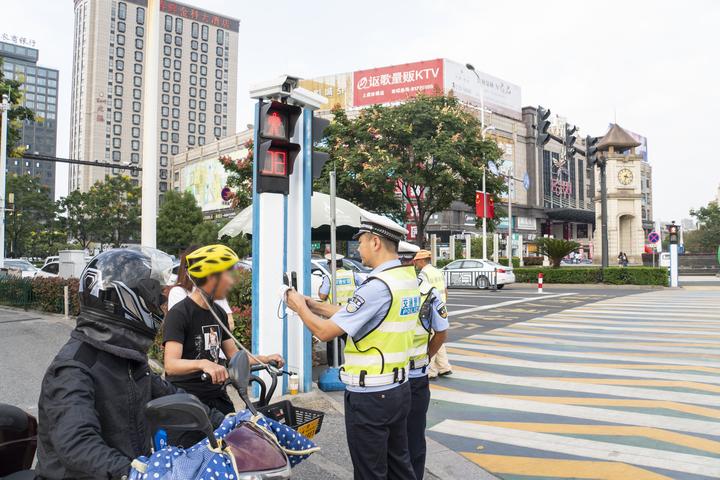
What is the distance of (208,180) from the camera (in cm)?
8812

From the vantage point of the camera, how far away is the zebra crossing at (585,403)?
187 inches

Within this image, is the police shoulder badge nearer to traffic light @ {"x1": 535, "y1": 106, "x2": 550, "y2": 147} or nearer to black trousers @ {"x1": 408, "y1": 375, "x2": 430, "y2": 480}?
black trousers @ {"x1": 408, "y1": 375, "x2": 430, "y2": 480}

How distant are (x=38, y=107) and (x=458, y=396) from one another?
184754 mm

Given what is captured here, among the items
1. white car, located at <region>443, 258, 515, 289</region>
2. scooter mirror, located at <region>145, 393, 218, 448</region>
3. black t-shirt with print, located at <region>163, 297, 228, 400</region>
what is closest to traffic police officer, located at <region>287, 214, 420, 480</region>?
black t-shirt with print, located at <region>163, 297, 228, 400</region>

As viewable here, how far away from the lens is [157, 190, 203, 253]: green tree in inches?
2142

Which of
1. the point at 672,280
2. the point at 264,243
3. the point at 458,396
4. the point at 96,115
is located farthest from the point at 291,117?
the point at 96,115

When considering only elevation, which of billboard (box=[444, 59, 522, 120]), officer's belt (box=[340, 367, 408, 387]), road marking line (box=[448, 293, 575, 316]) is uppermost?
billboard (box=[444, 59, 522, 120])

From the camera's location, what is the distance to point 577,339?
11109mm

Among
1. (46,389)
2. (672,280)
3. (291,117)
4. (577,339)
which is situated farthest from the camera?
(672,280)

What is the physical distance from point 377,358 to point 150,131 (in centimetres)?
779

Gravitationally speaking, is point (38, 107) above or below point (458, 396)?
above

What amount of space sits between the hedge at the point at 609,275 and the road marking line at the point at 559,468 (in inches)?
986

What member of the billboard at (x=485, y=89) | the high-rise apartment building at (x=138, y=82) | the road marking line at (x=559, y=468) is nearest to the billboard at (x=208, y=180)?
the high-rise apartment building at (x=138, y=82)

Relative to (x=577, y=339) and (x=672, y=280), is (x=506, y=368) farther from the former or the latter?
(x=672, y=280)
